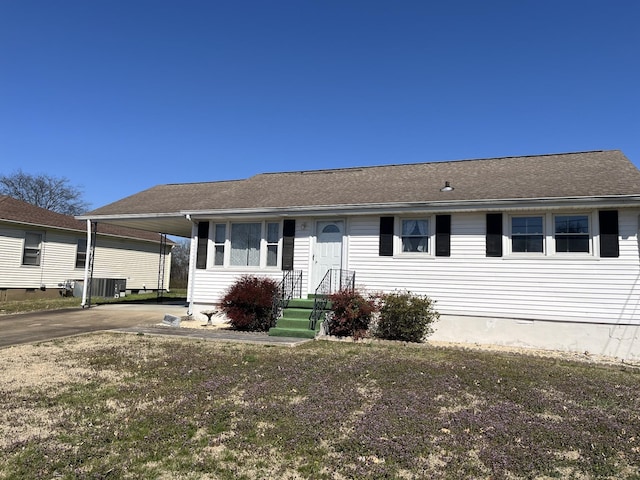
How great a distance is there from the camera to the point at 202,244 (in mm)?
13078

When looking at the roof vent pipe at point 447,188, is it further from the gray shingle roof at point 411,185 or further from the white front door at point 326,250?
the white front door at point 326,250

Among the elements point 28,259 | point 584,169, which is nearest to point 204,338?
point 584,169

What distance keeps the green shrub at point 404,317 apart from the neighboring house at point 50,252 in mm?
11921

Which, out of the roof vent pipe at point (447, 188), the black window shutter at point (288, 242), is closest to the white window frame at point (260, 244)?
the black window shutter at point (288, 242)

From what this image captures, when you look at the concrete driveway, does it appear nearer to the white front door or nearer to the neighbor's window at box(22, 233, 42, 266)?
the white front door

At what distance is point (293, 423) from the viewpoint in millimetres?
4445

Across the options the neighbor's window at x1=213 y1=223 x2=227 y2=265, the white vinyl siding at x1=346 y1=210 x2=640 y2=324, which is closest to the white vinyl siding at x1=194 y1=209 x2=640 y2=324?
the white vinyl siding at x1=346 y1=210 x2=640 y2=324

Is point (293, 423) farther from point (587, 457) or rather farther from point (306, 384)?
point (587, 457)

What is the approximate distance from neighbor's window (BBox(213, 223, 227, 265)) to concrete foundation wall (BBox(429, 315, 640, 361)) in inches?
250

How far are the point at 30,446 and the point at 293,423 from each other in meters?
2.31

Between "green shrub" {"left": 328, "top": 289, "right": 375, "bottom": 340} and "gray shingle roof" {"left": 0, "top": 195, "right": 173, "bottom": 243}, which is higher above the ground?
"gray shingle roof" {"left": 0, "top": 195, "right": 173, "bottom": 243}

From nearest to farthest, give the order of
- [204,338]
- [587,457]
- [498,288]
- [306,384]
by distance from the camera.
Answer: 1. [587,457]
2. [306,384]
3. [204,338]
4. [498,288]

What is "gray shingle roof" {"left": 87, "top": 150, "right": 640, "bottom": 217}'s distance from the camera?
1010 cm

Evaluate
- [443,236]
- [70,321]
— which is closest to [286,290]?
[443,236]
